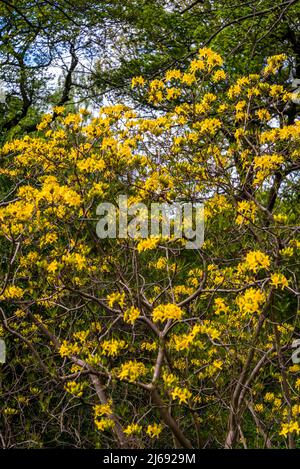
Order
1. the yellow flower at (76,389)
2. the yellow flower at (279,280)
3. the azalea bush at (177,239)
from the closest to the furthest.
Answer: the yellow flower at (76,389) → the yellow flower at (279,280) → the azalea bush at (177,239)

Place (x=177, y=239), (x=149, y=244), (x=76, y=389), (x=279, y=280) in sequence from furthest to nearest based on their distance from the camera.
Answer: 1. (x=177, y=239)
2. (x=149, y=244)
3. (x=279, y=280)
4. (x=76, y=389)

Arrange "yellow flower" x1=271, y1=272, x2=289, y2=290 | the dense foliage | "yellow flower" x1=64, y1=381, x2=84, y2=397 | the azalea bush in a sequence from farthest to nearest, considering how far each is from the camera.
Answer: the azalea bush
the dense foliage
"yellow flower" x1=271, y1=272, x2=289, y2=290
"yellow flower" x1=64, y1=381, x2=84, y2=397

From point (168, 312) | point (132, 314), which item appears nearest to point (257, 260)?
point (168, 312)

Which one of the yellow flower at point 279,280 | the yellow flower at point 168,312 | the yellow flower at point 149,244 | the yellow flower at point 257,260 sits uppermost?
the yellow flower at point 149,244

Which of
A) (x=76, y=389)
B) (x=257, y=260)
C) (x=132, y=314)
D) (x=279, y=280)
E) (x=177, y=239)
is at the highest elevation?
(x=177, y=239)

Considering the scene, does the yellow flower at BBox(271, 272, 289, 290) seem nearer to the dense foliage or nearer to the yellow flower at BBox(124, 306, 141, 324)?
the dense foliage

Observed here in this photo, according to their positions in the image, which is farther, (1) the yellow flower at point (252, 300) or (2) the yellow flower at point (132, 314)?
(2) the yellow flower at point (132, 314)

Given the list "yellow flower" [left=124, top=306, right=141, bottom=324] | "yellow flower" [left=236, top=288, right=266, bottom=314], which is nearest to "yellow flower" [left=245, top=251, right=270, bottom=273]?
"yellow flower" [left=236, top=288, right=266, bottom=314]

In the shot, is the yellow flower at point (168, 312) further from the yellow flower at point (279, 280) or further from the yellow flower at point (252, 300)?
the yellow flower at point (279, 280)

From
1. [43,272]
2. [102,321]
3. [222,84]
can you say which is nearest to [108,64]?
[222,84]

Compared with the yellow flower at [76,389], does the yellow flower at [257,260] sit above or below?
above

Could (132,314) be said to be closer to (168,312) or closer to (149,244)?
(168,312)

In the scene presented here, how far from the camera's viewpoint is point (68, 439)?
723 cm

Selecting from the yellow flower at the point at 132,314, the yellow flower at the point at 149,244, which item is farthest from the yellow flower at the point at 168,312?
the yellow flower at the point at 149,244
